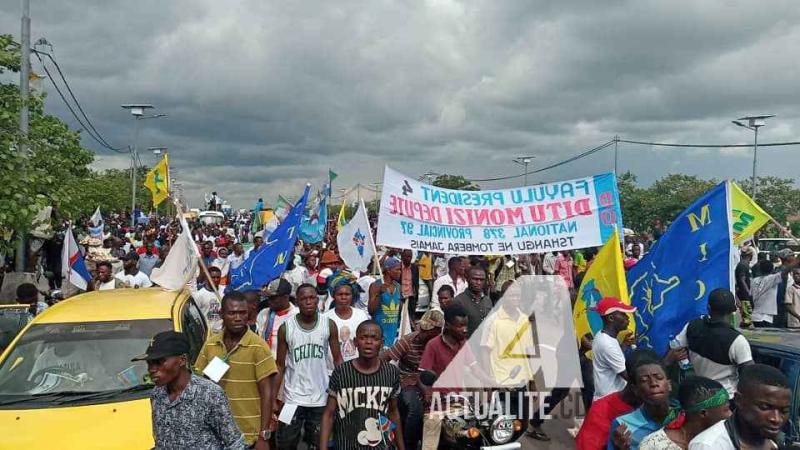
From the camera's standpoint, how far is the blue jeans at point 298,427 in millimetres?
5305

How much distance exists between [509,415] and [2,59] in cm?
755

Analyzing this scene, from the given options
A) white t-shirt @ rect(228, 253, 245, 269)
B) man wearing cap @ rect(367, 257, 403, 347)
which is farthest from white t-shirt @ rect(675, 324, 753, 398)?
white t-shirt @ rect(228, 253, 245, 269)

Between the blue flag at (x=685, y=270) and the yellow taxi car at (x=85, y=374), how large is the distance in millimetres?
3937

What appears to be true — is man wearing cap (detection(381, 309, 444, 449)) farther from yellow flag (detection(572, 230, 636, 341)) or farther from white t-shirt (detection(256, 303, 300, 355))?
yellow flag (detection(572, 230, 636, 341))

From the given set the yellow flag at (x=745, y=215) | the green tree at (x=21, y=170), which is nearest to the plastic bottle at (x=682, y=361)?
the yellow flag at (x=745, y=215)

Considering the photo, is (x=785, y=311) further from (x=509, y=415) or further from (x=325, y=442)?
(x=325, y=442)

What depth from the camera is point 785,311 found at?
394 inches

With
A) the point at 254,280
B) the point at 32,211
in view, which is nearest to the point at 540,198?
the point at 254,280

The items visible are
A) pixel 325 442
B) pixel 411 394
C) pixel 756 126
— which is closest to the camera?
pixel 325 442

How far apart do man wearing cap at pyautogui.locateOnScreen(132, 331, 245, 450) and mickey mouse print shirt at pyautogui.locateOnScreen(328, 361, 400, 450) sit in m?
1.03

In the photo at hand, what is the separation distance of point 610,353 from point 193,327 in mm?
3614

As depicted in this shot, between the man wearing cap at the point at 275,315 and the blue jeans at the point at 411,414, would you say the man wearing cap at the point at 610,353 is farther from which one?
the man wearing cap at the point at 275,315

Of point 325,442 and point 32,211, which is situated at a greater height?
point 32,211

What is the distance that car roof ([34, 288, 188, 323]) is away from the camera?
18.5ft
